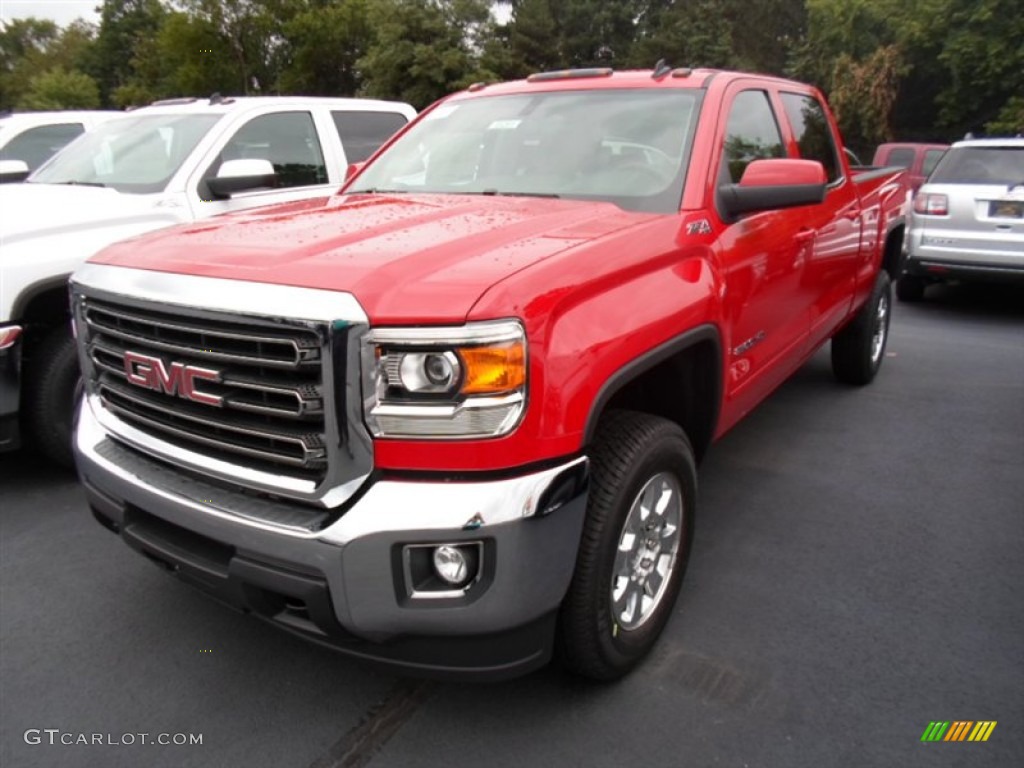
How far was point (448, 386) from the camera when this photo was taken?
202cm

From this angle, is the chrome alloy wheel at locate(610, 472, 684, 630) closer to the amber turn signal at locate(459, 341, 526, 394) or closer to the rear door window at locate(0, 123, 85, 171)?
the amber turn signal at locate(459, 341, 526, 394)

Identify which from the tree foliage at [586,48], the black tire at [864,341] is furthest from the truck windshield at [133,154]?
the tree foliage at [586,48]

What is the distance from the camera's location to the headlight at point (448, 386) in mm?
1994

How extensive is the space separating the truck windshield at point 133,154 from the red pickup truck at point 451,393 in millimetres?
2425

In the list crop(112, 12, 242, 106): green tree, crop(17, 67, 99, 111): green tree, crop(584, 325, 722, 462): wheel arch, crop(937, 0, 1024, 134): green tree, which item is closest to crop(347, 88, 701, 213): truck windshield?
crop(584, 325, 722, 462): wheel arch

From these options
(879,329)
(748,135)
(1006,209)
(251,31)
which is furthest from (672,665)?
(251,31)

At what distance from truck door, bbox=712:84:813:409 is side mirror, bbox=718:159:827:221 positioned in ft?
0.29

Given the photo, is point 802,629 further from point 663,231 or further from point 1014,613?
point 663,231

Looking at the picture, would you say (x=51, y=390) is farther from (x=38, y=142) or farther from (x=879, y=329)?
(x=879, y=329)

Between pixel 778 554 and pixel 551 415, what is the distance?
1.88 m

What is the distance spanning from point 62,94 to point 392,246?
179 feet

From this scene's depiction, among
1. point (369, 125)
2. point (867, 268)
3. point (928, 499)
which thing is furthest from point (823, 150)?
point (369, 125)

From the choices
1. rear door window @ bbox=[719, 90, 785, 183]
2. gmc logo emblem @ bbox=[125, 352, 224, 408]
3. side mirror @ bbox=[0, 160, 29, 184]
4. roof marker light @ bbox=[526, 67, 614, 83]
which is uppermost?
roof marker light @ bbox=[526, 67, 614, 83]

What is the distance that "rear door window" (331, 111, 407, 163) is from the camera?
6.10 meters
